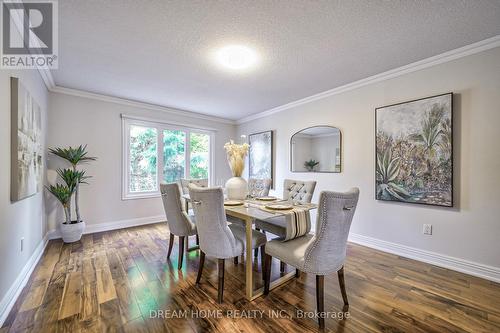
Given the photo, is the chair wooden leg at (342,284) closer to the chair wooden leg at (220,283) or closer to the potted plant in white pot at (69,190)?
the chair wooden leg at (220,283)

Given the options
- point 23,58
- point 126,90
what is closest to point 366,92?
point 126,90

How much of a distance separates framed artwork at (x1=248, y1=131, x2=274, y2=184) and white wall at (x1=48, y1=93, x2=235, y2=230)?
2.38 m

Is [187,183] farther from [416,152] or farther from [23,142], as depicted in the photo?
[416,152]

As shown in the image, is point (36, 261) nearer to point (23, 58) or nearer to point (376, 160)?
point (23, 58)

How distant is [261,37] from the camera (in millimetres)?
2020

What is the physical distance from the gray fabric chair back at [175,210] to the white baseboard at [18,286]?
1.33 metres

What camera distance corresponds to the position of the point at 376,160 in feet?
9.50

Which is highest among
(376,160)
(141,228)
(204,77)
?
(204,77)

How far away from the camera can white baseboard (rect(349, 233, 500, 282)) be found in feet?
6.94

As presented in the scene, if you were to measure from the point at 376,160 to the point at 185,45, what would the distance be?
283 cm

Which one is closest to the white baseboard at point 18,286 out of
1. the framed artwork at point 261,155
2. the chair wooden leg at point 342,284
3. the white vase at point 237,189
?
the white vase at point 237,189

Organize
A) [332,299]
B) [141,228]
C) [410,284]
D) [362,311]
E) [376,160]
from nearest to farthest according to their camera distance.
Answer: [362,311] → [332,299] → [410,284] → [376,160] → [141,228]

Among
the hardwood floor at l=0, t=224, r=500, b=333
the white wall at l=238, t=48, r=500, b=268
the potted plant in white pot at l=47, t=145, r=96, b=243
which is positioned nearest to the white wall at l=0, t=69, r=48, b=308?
the hardwood floor at l=0, t=224, r=500, b=333

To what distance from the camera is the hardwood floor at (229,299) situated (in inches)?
59.0
